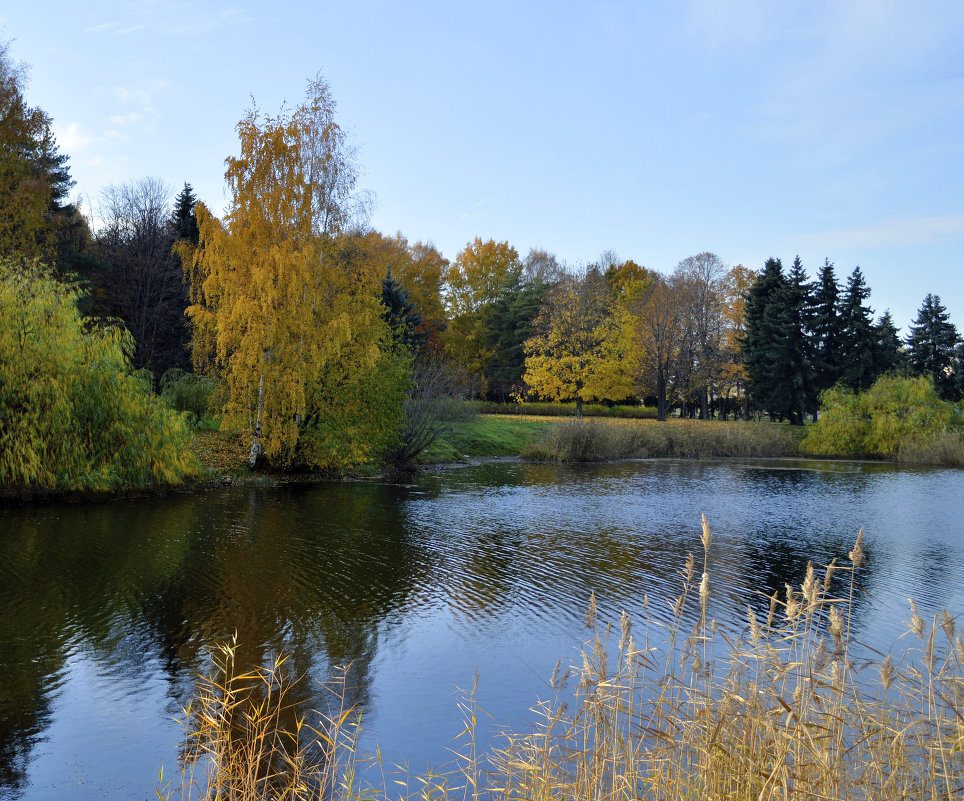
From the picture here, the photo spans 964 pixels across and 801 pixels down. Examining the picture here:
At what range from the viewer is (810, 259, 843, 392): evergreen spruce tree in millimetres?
40312

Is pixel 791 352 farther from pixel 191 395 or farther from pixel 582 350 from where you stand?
pixel 191 395

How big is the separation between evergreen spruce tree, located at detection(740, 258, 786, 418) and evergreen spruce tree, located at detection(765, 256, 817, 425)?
0.11m

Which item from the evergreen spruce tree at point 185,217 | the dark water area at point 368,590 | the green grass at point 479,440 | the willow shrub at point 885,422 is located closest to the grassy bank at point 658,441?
the green grass at point 479,440

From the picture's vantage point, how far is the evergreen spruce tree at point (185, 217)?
117 ft

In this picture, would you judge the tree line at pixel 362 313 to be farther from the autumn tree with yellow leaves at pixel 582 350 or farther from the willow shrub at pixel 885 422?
the willow shrub at pixel 885 422

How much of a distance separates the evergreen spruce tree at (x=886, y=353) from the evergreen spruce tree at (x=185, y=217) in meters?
34.9

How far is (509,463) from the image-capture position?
27.0 metres

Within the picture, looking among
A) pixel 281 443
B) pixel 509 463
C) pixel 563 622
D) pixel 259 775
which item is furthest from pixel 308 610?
pixel 509 463

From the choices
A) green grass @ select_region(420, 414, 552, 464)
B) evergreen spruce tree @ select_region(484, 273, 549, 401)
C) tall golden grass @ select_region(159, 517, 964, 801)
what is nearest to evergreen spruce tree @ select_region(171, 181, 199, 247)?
green grass @ select_region(420, 414, 552, 464)

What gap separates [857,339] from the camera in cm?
4041

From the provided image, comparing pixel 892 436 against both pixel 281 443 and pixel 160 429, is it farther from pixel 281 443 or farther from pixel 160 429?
pixel 160 429

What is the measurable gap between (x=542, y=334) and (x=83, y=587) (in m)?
41.3

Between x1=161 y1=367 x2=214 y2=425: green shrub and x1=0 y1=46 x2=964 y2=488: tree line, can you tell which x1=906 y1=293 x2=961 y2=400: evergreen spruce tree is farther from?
x1=161 y1=367 x2=214 y2=425: green shrub

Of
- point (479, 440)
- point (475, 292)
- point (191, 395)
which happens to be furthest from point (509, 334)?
point (191, 395)
